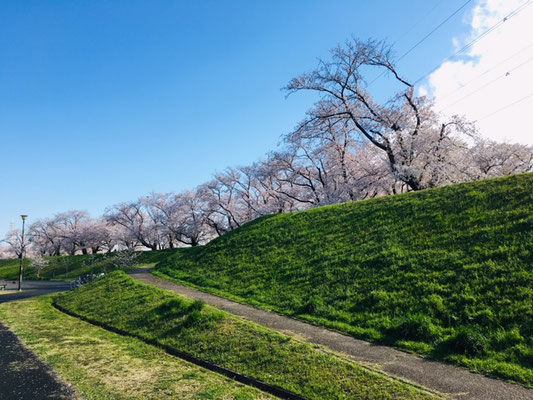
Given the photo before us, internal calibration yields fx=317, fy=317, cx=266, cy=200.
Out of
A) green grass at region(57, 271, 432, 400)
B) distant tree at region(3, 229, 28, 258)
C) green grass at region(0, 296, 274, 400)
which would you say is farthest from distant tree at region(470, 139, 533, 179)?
distant tree at region(3, 229, 28, 258)

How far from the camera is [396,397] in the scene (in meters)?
5.37

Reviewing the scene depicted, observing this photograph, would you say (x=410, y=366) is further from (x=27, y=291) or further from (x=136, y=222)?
(x=136, y=222)

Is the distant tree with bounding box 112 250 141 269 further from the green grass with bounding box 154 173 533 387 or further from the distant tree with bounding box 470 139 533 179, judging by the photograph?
the distant tree with bounding box 470 139 533 179

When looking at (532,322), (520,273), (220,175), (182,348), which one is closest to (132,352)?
(182,348)

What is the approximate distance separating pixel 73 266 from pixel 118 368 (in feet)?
170

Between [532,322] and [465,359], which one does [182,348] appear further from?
[532,322]

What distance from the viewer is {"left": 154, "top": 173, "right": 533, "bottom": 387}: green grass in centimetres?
736

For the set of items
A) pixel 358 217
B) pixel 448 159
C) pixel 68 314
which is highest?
pixel 448 159

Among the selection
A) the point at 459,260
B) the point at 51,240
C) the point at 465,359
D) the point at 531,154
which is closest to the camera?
the point at 465,359

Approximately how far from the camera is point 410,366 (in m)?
6.57

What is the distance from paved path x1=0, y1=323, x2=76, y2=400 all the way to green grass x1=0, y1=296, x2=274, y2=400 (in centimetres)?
22

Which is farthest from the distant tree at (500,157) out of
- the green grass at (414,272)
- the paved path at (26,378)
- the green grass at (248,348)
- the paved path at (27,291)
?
the paved path at (27,291)

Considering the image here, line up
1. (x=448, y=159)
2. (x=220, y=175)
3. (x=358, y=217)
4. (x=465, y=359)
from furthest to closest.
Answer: (x=220, y=175), (x=448, y=159), (x=358, y=217), (x=465, y=359)

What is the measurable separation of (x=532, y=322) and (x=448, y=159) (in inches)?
804
